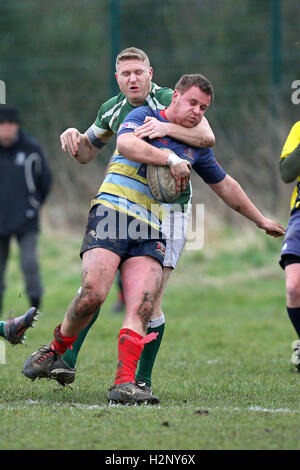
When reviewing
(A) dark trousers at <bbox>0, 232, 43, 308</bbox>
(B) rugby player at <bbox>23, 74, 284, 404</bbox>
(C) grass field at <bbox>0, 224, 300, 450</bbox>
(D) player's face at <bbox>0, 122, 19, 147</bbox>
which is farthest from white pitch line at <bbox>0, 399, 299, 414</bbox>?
(D) player's face at <bbox>0, 122, 19, 147</bbox>

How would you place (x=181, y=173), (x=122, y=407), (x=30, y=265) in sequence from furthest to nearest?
(x=30, y=265) < (x=181, y=173) < (x=122, y=407)

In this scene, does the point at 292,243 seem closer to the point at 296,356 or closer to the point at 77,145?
the point at 296,356

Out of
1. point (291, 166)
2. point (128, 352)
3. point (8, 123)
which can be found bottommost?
point (128, 352)

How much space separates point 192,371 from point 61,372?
1629mm

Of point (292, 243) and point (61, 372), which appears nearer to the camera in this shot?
point (61, 372)

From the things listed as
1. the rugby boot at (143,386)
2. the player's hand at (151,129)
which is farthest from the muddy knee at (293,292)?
the player's hand at (151,129)

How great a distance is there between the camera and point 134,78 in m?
5.48

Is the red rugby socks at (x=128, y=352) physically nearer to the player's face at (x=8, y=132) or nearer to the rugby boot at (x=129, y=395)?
the rugby boot at (x=129, y=395)

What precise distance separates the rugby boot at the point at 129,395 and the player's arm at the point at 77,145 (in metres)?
1.57

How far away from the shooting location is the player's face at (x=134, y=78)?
5500 mm

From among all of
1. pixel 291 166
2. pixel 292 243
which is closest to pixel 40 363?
pixel 292 243

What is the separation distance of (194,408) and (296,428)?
80cm
